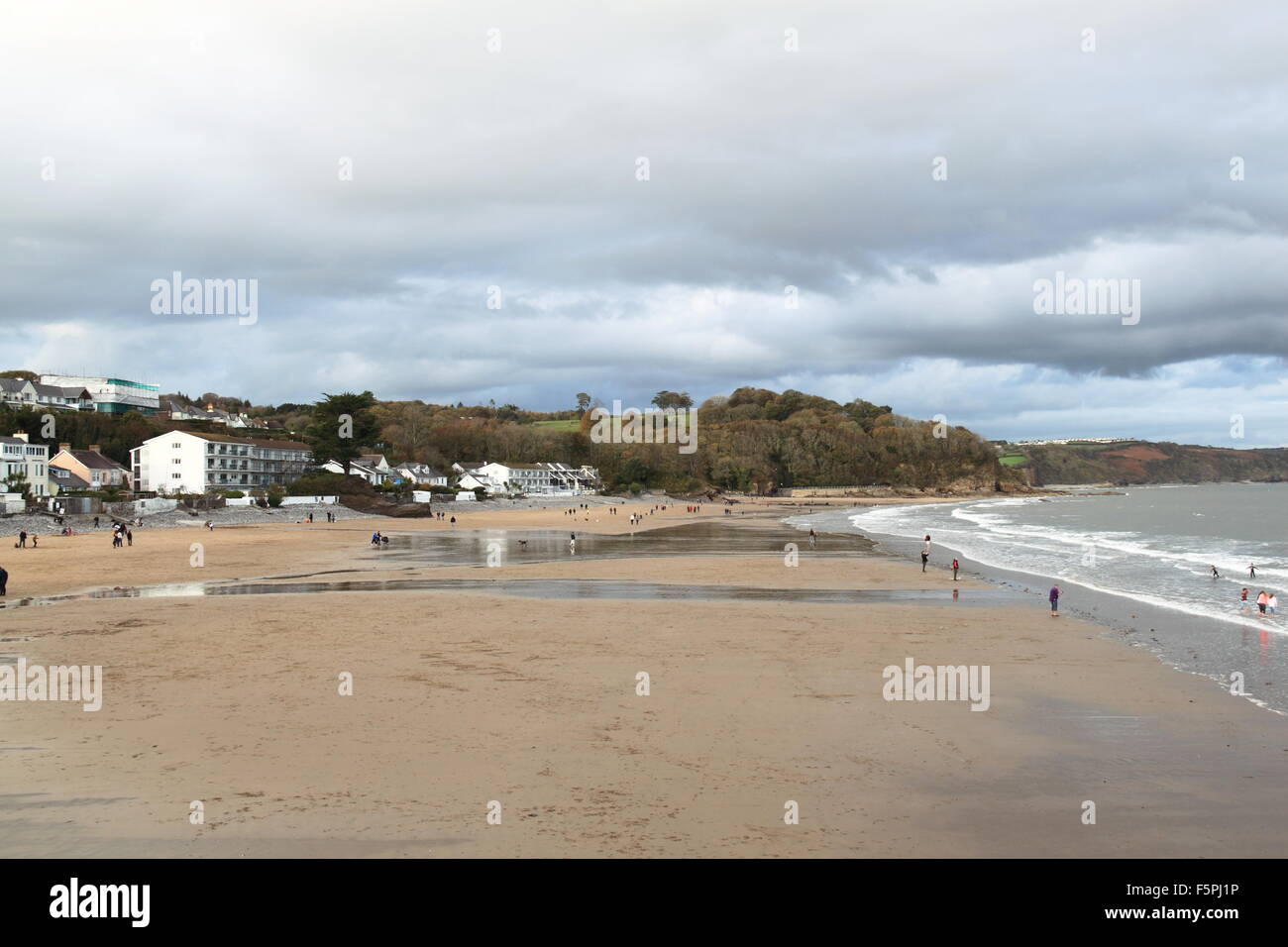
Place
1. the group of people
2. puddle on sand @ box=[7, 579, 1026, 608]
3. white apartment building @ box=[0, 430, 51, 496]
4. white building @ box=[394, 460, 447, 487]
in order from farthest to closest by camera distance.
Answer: white building @ box=[394, 460, 447, 487] < white apartment building @ box=[0, 430, 51, 496] < puddle on sand @ box=[7, 579, 1026, 608] < the group of people

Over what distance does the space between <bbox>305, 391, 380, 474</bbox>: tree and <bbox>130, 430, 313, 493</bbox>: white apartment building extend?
663 centimetres

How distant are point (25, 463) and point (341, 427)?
89.8ft

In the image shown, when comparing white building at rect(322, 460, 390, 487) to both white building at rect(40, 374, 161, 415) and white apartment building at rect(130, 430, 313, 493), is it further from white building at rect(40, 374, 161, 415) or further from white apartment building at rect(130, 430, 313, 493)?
white building at rect(40, 374, 161, 415)

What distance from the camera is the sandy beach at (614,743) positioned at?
7.14 m

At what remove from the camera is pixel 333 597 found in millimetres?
23141

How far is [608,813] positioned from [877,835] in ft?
8.02

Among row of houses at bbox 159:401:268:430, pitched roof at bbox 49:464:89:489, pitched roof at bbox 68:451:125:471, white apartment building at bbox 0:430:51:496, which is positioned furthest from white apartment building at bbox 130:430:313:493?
row of houses at bbox 159:401:268:430

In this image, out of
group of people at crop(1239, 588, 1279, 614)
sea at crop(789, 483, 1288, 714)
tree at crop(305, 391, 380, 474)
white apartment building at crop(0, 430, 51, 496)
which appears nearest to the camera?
sea at crop(789, 483, 1288, 714)

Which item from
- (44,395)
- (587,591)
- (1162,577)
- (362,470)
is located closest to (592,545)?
(587,591)

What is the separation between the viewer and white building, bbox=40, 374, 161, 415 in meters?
123

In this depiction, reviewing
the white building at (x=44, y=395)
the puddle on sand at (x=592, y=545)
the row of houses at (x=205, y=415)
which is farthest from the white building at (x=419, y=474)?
the puddle on sand at (x=592, y=545)

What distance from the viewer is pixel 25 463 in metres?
66.3

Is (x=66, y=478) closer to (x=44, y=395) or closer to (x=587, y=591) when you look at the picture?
(x=44, y=395)
